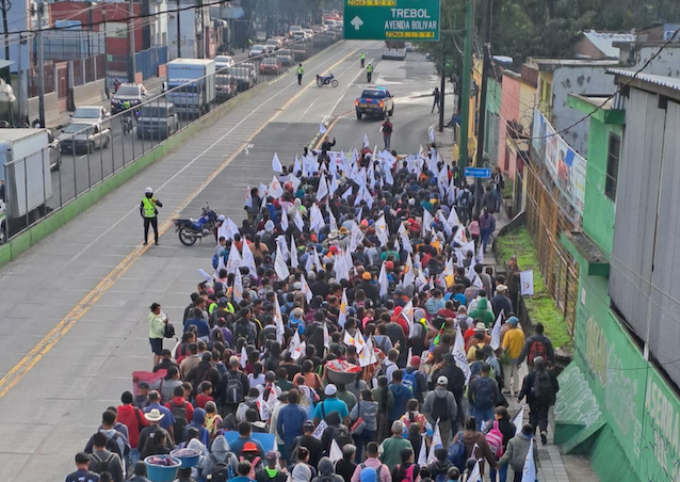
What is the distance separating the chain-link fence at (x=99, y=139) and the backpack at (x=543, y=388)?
15743 mm

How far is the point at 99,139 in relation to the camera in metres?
39.5

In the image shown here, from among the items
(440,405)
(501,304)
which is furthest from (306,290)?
(440,405)

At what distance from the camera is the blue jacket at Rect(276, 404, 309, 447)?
13375 millimetres

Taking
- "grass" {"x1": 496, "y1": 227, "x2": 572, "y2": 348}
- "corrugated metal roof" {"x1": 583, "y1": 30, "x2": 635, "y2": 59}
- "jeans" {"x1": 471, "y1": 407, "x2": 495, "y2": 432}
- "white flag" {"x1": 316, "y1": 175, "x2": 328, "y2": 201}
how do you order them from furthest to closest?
"corrugated metal roof" {"x1": 583, "y1": 30, "x2": 635, "y2": 59}, "white flag" {"x1": 316, "y1": 175, "x2": 328, "y2": 201}, "grass" {"x1": 496, "y1": 227, "x2": 572, "y2": 348}, "jeans" {"x1": 471, "y1": 407, "x2": 495, "y2": 432}

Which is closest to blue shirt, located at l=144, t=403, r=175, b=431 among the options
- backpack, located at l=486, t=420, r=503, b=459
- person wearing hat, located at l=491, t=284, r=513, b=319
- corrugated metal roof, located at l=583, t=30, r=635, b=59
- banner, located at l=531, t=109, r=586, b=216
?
Result: backpack, located at l=486, t=420, r=503, b=459

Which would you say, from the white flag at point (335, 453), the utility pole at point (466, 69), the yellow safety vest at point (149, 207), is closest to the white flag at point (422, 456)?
the white flag at point (335, 453)

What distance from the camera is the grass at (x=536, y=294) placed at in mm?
20781

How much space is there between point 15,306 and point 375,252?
7422mm

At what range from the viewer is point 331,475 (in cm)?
1131

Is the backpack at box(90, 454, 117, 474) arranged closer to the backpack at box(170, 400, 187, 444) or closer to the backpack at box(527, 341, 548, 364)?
the backpack at box(170, 400, 187, 444)

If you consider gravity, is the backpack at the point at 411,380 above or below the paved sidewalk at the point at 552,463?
above

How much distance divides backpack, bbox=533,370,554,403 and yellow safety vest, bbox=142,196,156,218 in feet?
47.9

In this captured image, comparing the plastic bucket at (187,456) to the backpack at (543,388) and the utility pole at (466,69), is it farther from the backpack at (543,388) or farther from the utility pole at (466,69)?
the utility pole at (466,69)

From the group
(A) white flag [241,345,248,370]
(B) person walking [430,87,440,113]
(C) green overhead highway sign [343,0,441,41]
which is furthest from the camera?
(B) person walking [430,87,440,113]
